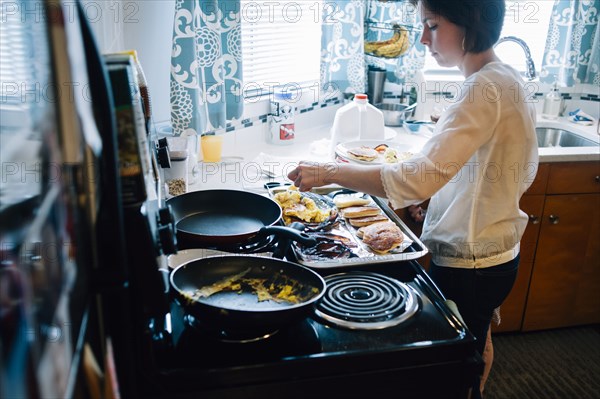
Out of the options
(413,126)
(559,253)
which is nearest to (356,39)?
(413,126)

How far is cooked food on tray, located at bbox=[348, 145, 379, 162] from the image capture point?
6.82 ft

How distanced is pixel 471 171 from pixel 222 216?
71cm

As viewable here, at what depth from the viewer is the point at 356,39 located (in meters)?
2.62

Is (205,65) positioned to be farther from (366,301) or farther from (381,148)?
(366,301)

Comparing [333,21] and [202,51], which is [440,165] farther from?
[333,21]

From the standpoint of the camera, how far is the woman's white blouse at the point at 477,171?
56.6 inches

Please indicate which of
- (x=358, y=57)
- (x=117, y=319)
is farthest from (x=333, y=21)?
(x=117, y=319)

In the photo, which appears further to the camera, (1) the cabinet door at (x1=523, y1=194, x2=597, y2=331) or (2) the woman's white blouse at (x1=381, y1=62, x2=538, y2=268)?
(1) the cabinet door at (x1=523, y1=194, x2=597, y2=331)

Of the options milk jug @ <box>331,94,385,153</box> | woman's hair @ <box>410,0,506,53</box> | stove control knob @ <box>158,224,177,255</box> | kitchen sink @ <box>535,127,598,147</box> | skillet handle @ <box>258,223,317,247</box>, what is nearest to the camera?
stove control knob @ <box>158,224,177,255</box>

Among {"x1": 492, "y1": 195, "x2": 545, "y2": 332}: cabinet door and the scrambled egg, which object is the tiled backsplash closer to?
{"x1": 492, "y1": 195, "x2": 545, "y2": 332}: cabinet door

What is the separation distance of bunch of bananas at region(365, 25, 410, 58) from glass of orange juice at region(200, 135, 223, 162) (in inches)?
36.7

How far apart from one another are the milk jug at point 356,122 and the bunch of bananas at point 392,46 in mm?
479

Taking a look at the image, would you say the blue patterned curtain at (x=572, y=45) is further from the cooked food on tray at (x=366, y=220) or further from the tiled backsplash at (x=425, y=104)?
the cooked food on tray at (x=366, y=220)

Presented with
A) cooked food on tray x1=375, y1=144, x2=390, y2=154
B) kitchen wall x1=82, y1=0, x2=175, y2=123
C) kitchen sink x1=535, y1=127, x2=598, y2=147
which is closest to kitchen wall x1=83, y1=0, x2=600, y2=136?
kitchen wall x1=82, y1=0, x2=175, y2=123
